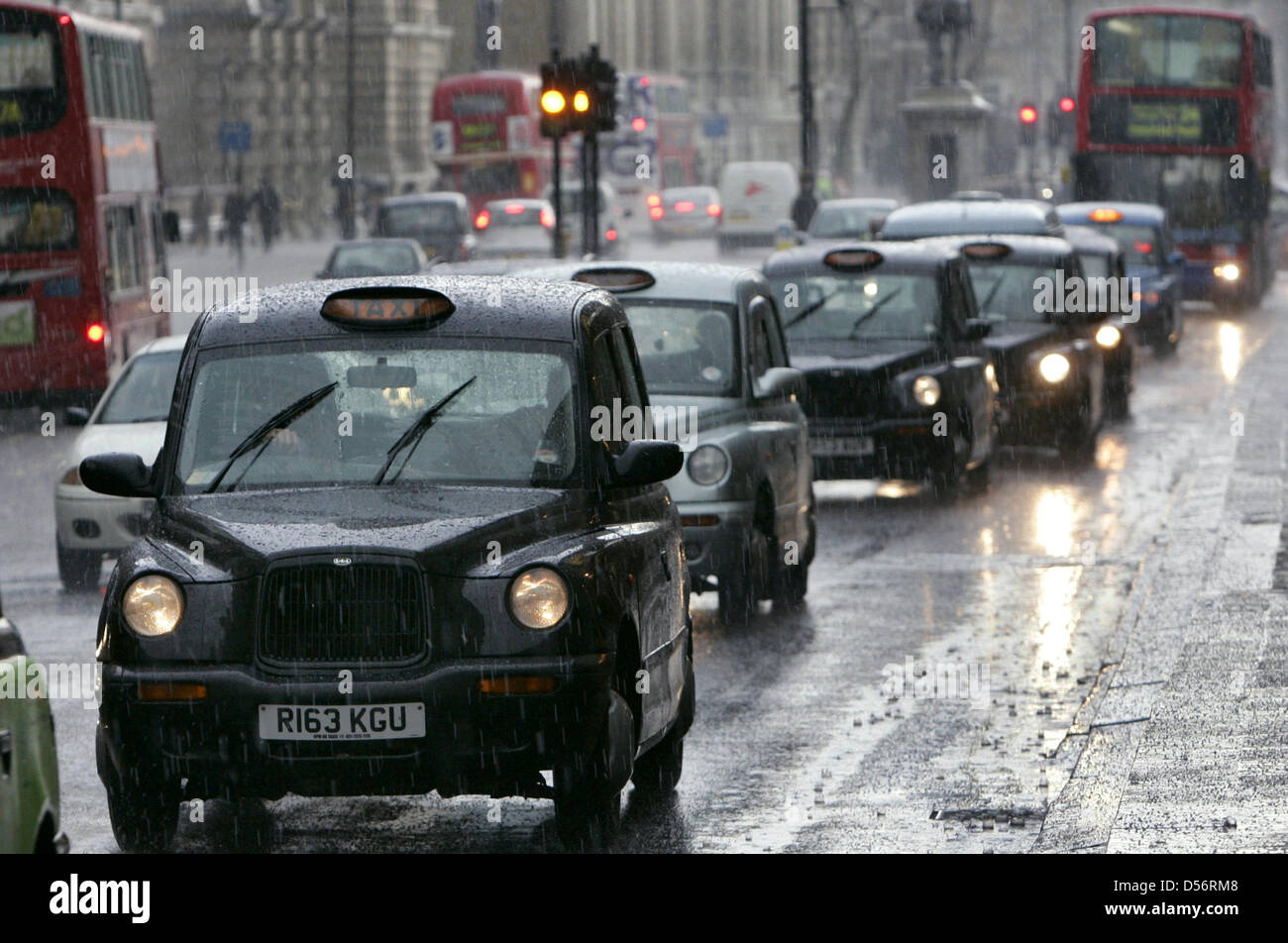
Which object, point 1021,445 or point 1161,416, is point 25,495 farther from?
point 1161,416

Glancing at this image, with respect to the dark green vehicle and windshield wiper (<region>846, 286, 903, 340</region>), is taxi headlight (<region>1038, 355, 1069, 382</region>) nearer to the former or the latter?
windshield wiper (<region>846, 286, 903, 340</region>)

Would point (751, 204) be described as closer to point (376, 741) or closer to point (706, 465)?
point (706, 465)

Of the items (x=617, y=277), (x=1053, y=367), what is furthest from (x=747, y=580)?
(x=1053, y=367)

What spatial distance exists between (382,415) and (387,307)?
31cm

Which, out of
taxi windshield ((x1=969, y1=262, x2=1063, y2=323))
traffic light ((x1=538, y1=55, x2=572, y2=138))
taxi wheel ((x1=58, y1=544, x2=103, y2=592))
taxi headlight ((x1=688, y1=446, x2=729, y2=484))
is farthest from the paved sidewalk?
traffic light ((x1=538, y1=55, x2=572, y2=138))

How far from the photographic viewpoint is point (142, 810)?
6770mm

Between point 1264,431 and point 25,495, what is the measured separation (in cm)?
971

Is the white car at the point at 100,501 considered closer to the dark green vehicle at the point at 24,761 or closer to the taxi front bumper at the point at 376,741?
the taxi front bumper at the point at 376,741

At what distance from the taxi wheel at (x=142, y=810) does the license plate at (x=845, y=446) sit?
9.51m

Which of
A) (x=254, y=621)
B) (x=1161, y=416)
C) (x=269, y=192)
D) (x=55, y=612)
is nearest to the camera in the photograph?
(x=254, y=621)

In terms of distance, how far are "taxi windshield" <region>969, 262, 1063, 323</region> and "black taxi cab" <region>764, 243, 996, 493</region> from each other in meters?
1.97

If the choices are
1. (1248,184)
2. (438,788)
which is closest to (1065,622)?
(438,788)

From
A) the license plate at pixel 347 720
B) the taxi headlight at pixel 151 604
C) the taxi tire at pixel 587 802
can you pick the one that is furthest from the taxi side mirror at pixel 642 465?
the taxi headlight at pixel 151 604
